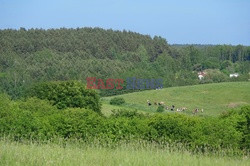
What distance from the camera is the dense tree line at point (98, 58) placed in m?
114

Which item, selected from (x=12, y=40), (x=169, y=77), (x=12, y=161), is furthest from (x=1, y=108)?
(x=12, y=40)

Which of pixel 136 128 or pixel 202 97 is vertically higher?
pixel 202 97

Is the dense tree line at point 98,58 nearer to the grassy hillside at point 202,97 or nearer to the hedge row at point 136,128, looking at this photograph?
the grassy hillside at point 202,97

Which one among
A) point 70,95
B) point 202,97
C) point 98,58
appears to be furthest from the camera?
point 98,58

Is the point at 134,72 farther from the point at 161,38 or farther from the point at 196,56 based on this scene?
the point at 161,38

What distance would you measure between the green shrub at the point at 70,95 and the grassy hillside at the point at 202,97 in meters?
34.4

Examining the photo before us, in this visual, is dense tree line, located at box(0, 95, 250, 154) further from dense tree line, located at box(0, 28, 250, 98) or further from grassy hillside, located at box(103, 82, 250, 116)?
dense tree line, located at box(0, 28, 250, 98)

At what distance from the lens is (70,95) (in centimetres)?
3238

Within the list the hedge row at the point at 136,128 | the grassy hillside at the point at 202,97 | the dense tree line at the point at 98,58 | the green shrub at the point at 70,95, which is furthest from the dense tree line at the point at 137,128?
the dense tree line at the point at 98,58

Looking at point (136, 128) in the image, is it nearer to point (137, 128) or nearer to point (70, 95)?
point (137, 128)

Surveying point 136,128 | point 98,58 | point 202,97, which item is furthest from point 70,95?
point 98,58

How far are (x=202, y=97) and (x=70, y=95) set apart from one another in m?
48.0

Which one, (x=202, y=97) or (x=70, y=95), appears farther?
(x=202, y=97)

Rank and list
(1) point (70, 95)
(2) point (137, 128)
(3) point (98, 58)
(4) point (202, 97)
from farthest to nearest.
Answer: (3) point (98, 58)
(4) point (202, 97)
(1) point (70, 95)
(2) point (137, 128)
